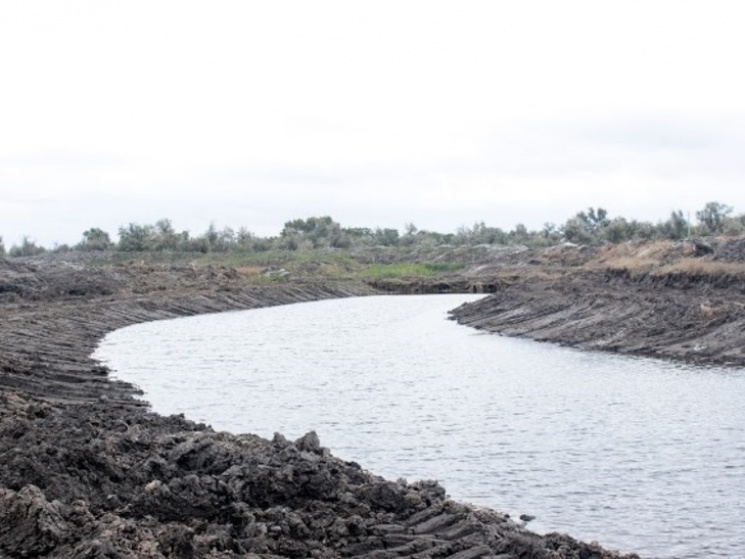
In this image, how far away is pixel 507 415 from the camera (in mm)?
25062

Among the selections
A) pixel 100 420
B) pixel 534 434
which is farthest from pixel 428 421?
pixel 100 420

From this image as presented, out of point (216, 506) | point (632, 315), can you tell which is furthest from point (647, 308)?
point (216, 506)

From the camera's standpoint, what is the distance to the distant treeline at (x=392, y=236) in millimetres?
101438

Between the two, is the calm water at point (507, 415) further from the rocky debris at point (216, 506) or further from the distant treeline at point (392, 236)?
the distant treeline at point (392, 236)

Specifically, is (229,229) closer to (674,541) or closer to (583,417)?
(583,417)

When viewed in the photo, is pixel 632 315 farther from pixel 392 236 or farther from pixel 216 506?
pixel 392 236

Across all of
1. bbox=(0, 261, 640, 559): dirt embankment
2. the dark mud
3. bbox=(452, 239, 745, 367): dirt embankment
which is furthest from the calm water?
bbox=(0, 261, 640, 559): dirt embankment

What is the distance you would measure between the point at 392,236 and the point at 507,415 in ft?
399

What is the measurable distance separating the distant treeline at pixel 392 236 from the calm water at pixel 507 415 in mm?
55429

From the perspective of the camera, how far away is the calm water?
52.7ft

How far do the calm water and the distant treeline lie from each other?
182 feet

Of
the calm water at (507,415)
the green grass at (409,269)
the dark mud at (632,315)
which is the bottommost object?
the calm water at (507,415)

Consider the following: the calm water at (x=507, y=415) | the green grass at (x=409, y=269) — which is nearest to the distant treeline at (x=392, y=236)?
the green grass at (x=409, y=269)

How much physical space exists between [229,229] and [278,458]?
369 feet
